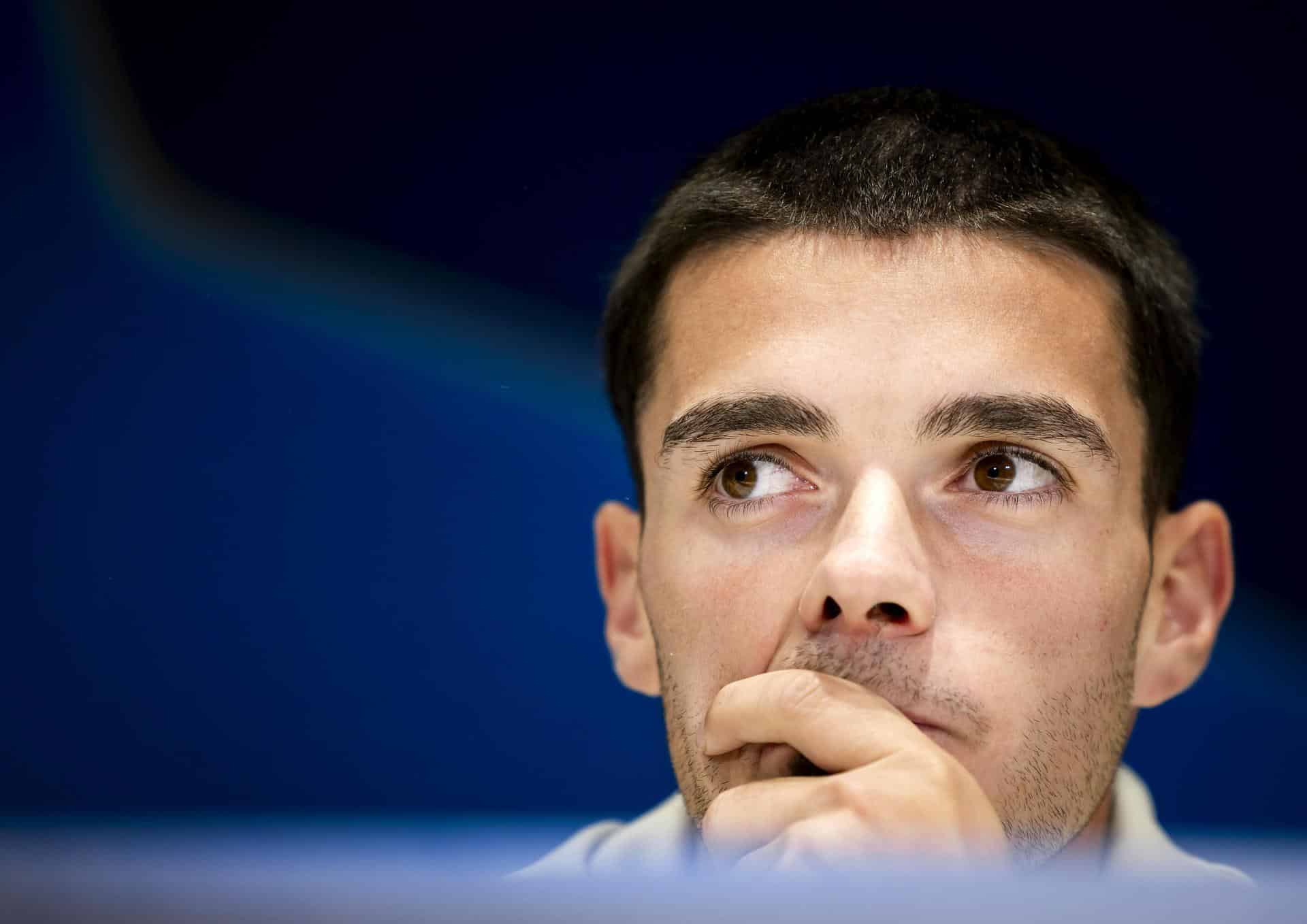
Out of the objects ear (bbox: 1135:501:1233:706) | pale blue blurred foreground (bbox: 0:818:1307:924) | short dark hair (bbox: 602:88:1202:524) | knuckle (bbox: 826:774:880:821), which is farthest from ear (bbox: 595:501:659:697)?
pale blue blurred foreground (bbox: 0:818:1307:924)

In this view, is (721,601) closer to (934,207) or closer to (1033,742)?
(1033,742)

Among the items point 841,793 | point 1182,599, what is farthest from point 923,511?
point 1182,599

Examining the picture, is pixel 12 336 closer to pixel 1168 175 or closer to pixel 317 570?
pixel 317 570

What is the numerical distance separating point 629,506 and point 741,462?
390 millimetres

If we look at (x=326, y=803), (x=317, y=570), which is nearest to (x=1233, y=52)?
(x=317, y=570)

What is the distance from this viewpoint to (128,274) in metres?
1.74

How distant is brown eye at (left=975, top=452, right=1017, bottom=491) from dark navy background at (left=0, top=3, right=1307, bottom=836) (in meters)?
0.61

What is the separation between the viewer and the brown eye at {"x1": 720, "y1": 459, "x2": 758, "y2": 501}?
1262 millimetres

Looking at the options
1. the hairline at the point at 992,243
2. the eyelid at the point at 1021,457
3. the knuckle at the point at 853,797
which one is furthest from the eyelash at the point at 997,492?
the knuckle at the point at 853,797

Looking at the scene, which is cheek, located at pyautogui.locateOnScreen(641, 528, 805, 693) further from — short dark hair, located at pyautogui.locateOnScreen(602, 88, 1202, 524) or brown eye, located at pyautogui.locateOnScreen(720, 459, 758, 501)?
short dark hair, located at pyautogui.locateOnScreen(602, 88, 1202, 524)

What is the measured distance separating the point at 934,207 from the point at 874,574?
1.30 feet

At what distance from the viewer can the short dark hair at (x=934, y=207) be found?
1299mm

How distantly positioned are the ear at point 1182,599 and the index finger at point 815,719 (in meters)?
0.38

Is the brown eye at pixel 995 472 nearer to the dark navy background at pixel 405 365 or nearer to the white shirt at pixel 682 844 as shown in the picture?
the white shirt at pixel 682 844
